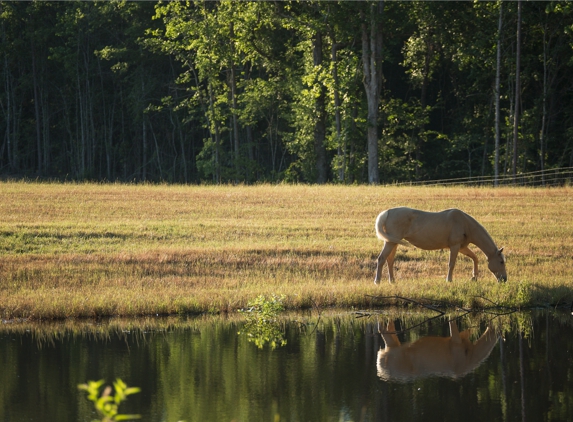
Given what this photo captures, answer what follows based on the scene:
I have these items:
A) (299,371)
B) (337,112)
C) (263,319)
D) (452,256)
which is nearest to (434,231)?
(452,256)

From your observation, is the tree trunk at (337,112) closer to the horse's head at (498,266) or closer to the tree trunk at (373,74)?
the tree trunk at (373,74)

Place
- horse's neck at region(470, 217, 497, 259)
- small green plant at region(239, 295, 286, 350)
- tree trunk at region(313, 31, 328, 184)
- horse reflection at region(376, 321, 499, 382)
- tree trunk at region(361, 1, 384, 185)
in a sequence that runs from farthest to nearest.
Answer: tree trunk at region(313, 31, 328, 184)
tree trunk at region(361, 1, 384, 185)
horse's neck at region(470, 217, 497, 259)
small green plant at region(239, 295, 286, 350)
horse reflection at region(376, 321, 499, 382)

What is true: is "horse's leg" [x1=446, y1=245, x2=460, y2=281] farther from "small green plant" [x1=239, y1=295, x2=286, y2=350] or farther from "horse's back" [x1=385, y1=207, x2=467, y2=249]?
"small green plant" [x1=239, y1=295, x2=286, y2=350]

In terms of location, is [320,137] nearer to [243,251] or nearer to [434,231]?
[243,251]

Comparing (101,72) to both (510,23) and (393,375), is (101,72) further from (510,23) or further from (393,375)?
(393,375)

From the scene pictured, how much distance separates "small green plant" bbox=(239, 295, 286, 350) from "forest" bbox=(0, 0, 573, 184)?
1028 inches

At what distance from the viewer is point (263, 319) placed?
14.2 metres

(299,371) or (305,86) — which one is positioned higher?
(305,86)

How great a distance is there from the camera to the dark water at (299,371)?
9.62 metres

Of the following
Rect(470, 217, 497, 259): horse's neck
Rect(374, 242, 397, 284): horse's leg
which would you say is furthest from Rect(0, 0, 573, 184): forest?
Rect(374, 242, 397, 284): horse's leg

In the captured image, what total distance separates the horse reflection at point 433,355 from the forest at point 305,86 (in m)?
26.5

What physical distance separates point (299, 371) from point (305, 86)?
37.0m

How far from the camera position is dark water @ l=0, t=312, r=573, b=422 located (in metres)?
9.62

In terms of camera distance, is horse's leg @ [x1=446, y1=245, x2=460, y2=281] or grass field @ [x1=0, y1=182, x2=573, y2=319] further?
horse's leg @ [x1=446, y1=245, x2=460, y2=281]
